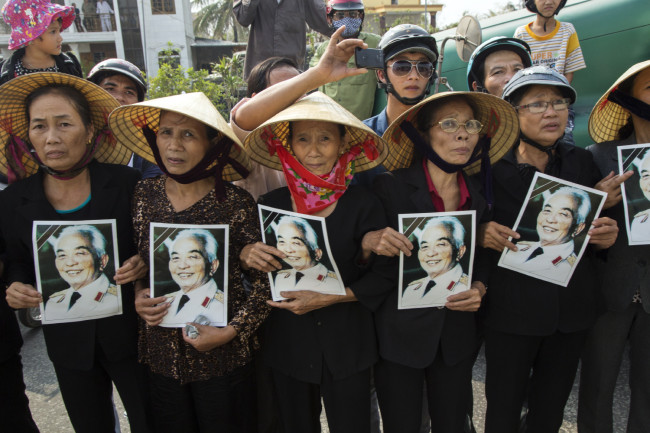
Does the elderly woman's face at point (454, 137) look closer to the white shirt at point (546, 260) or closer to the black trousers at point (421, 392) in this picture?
the white shirt at point (546, 260)

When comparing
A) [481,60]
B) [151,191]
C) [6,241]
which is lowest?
[6,241]

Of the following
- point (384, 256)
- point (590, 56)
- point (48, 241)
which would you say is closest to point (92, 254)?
point (48, 241)

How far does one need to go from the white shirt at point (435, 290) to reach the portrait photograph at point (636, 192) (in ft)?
2.68

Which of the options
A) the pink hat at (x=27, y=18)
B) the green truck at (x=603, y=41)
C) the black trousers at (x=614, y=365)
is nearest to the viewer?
the black trousers at (x=614, y=365)

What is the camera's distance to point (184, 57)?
85.7 ft

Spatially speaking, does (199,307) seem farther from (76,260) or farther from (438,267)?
(438,267)

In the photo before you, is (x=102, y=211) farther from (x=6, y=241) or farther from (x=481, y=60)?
(x=481, y=60)

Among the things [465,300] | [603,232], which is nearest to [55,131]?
[465,300]

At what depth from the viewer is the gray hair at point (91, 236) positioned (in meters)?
1.88

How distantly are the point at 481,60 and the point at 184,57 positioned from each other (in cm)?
2644

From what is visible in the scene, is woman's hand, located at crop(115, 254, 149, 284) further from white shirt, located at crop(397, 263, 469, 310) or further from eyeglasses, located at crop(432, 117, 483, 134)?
eyeglasses, located at crop(432, 117, 483, 134)

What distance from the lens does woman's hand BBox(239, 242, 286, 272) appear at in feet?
6.08

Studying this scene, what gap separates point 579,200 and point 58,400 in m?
3.63

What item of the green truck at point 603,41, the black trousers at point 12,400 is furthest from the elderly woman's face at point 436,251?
the green truck at point 603,41
